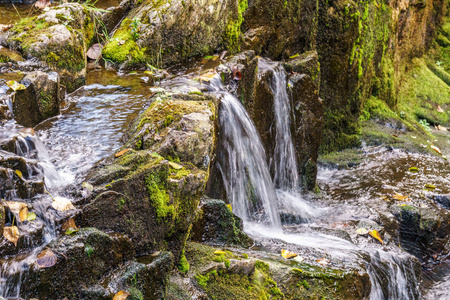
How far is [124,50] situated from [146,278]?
384 centimetres

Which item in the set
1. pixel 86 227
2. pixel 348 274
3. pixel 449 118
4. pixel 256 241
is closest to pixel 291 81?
pixel 256 241

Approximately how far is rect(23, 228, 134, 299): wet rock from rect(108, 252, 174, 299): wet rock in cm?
10

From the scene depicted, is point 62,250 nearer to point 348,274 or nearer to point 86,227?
point 86,227

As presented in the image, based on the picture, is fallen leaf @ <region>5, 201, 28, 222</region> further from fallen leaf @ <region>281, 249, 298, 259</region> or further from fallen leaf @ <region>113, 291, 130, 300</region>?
fallen leaf @ <region>281, 249, 298, 259</region>

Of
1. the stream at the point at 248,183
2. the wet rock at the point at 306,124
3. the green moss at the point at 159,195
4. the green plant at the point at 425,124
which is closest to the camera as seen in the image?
the green moss at the point at 159,195

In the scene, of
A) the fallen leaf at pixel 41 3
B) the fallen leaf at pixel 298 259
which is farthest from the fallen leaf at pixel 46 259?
the fallen leaf at pixel 41 3

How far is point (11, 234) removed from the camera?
7.69ft

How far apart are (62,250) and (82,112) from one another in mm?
2389

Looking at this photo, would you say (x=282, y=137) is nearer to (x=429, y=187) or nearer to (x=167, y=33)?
(x=167, y=33)

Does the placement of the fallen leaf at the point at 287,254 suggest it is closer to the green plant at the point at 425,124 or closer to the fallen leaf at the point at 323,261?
the fallen leaf at the point at 323,261

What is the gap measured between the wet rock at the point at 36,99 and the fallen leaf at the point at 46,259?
6.16 feet

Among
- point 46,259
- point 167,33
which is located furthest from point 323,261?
point 167,33

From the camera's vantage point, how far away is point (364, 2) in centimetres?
838

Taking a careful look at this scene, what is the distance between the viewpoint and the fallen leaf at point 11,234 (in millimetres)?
2326
